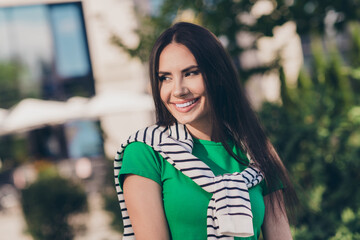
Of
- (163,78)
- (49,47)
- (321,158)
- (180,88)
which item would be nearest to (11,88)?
(49,47)

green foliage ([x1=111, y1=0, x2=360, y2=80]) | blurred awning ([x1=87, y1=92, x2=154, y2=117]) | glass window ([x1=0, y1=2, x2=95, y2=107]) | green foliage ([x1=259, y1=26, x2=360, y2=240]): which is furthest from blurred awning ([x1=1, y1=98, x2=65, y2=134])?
green foliage ([x1=259, y1=26, x2=360, y2=240])

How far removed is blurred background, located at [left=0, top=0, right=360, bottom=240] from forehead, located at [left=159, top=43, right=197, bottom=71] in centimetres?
204

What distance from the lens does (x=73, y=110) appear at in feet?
32.1

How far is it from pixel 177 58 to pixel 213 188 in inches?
20.1

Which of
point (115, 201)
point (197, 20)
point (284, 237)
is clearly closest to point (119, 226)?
point (115, 201)

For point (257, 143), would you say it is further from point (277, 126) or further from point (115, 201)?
point (115, 201)

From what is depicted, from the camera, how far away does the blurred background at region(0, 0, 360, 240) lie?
13.8 ft

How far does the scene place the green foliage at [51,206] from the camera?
619 cm

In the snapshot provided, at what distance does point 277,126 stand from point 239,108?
2.99 meters

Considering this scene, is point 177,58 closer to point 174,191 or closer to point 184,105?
point 184,105

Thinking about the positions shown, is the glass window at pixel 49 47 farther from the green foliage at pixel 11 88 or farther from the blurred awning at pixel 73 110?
the blurred awning at pixel 73 110

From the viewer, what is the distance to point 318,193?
4.21m

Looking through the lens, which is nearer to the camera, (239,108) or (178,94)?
(178,94)

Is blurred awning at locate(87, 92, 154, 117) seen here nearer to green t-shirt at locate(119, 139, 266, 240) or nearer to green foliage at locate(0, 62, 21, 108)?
green foliage at locate(0, 62, 21, 108)
